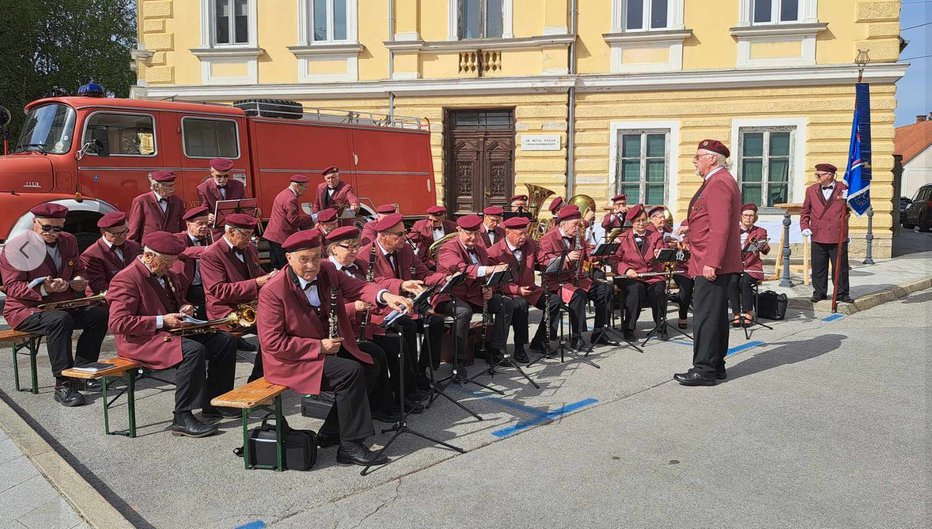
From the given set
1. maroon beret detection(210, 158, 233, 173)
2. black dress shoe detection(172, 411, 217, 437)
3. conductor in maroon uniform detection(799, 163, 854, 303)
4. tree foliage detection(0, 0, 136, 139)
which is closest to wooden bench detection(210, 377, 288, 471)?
black dress shoe detection(172, 411, 217, 437)

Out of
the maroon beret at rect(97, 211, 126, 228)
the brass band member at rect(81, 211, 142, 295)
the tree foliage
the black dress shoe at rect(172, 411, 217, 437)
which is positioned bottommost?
the black dress shoe at rect(172, 411, 217, 437)

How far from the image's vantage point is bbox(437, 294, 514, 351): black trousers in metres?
7.07

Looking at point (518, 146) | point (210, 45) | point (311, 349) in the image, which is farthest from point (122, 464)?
point (210, 45)

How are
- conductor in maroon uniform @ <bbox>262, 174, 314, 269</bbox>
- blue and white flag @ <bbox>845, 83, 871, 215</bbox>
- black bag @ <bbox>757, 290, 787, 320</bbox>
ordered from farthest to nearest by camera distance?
blue and white flag @ <bbox>845, 83, 871, 215</bbox> < black bag @ <bbox>757, 290, 787, 320</bbox> < conductor in maroon uniform @ <bbox>262, 174, 314, 269</bbox>

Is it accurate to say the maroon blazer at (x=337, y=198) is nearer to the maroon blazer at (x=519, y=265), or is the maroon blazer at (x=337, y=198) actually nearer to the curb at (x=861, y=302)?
the maroon blazer at (x=519, y=265)

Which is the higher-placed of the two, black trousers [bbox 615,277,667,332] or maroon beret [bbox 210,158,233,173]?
maroon beret [bbox 210,158,233,173]

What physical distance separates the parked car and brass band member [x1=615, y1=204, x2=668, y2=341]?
25.9m

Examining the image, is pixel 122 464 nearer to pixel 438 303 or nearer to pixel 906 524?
pixel 438 303

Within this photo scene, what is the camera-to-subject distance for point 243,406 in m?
4.54

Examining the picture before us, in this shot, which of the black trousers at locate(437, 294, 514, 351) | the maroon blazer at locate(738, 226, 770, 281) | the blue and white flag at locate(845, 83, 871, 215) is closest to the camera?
the black trousers at locate(437, 294, 514, 351)

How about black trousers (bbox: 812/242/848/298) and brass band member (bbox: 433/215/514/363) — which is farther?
black trousers (bbox: 812/242/848/298)

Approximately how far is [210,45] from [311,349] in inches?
612

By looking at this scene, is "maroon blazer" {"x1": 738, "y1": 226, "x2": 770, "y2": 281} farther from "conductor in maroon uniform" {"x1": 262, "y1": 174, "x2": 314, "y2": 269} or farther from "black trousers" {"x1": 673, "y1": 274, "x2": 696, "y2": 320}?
"conductor in maroon uniform" {"x1": 262, "y1": 174, "x2": 314, "y2": 269}

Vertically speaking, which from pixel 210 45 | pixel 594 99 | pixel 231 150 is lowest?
pixel 231 150
